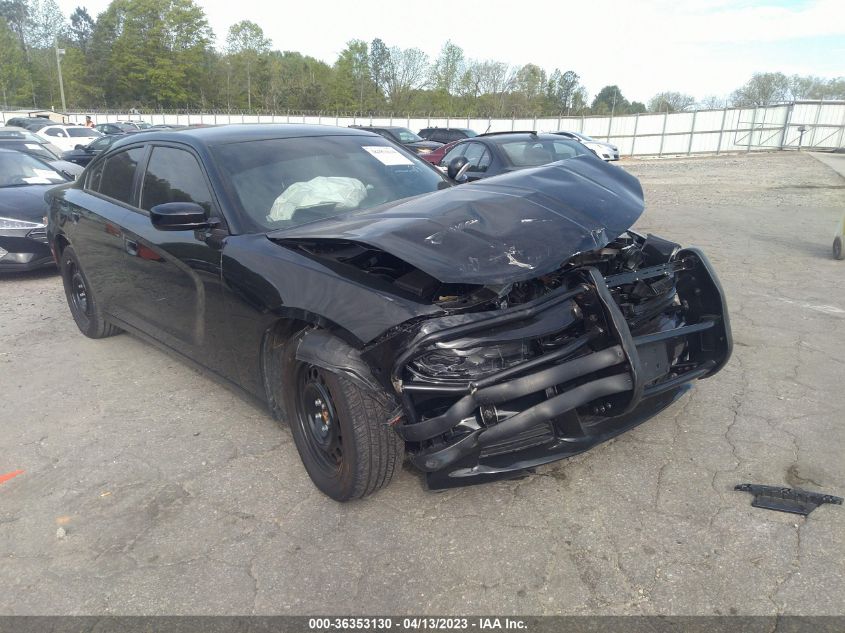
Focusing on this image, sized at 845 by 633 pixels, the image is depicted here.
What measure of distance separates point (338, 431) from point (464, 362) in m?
0.70

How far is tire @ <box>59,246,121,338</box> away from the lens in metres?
5.00

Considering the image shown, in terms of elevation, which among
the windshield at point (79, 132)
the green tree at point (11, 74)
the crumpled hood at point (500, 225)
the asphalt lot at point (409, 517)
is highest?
the green tree at point (11, 74)

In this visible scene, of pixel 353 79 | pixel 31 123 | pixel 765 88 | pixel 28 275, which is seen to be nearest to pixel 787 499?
pixel 28 275

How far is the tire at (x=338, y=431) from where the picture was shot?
8.19 feet

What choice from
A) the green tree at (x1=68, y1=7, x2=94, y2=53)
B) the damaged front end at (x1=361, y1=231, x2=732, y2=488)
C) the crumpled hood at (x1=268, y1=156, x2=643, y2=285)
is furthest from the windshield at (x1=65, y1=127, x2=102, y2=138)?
the green tree at (x1=68, y1=7, x2=94, y2=53)

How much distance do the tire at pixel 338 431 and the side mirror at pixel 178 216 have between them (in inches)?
34.5

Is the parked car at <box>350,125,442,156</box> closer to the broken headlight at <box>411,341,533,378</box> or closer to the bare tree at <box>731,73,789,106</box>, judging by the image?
the broken headlight at <box>411,341,533,378</box>

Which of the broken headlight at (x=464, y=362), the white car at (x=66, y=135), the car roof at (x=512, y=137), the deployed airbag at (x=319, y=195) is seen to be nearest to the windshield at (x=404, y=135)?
the car roof at (x=512, y=137)

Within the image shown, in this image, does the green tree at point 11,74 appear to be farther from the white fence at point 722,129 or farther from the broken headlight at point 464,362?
the broken headlight at point 464,362

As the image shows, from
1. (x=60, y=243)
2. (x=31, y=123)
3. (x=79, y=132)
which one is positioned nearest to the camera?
(x=60, y=243)

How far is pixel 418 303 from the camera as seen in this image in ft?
7.82

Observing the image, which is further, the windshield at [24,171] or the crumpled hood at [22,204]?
the windshield at [24,171]

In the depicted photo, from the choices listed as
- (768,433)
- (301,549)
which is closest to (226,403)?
(301,549)

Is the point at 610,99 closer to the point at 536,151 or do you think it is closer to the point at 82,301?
the point at 536,151
